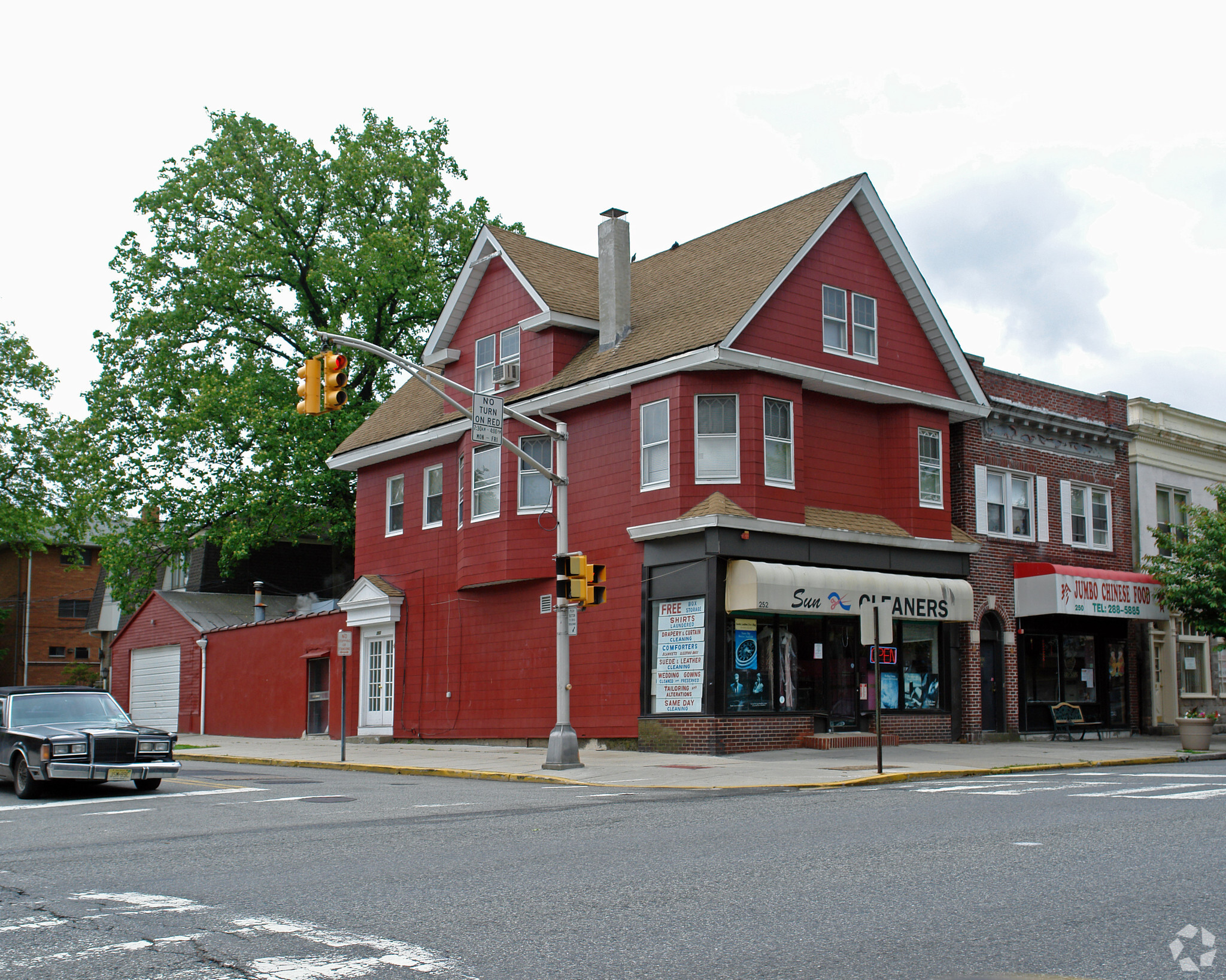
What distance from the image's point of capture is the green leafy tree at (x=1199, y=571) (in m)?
29.3

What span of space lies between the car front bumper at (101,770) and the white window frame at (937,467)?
1647 centimetres

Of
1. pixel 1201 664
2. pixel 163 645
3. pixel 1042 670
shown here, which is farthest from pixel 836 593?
pixel 163 645

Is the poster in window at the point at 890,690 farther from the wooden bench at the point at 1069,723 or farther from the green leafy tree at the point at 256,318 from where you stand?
the green leafy tree at the point at 256,318

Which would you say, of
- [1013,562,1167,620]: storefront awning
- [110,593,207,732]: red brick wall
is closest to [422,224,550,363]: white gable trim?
[1013,562,1167,620]: storefront awning

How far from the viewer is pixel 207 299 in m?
38.9

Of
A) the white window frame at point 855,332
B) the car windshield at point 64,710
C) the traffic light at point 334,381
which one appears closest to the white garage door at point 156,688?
the car windshield at point 64,710

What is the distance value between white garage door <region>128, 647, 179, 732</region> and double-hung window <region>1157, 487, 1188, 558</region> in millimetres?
30899

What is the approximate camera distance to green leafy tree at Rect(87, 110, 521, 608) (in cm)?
3688

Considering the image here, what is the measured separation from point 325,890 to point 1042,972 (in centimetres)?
483

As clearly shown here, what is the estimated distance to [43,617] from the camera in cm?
5900

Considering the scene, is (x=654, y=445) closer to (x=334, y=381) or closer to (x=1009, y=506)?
(x=334, y=381)

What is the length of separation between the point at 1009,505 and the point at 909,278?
6301 mm

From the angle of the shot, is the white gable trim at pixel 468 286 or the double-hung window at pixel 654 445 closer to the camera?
the double-hung window at pixel 654 445

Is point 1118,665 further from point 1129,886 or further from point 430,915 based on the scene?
point 430,915
